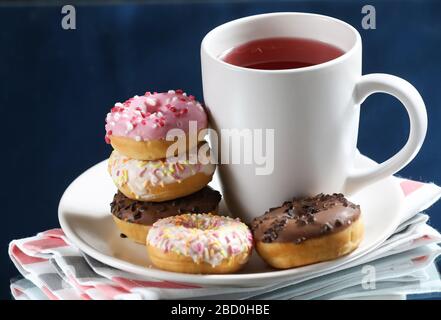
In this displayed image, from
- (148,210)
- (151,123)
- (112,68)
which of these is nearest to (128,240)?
(148,210)

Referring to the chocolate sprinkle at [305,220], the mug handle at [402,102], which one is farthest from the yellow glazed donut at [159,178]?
the mug handle at [402,102]

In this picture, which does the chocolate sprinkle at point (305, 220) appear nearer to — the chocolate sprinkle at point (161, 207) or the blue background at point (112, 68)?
the chocolate sprinkle at point (161, 207)

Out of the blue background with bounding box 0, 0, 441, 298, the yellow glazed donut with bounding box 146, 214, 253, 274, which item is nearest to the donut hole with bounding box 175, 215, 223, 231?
the yellow glazed donut with bounding box 146, 214, 253, 274

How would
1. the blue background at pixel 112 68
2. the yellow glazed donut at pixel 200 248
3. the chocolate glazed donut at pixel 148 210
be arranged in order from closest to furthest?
the yellow glazed donut at pixel 200 248, the chocolate glazed donut at pixel 148 210, the blue background at pixel 112 68

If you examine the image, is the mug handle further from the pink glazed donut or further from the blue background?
the blue background

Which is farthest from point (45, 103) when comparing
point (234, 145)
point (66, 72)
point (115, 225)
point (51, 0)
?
point (234, 145)

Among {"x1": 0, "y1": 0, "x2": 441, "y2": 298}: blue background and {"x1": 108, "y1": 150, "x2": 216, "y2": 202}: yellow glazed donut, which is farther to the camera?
{"x1": 0, "y1": 0, "x2": 441, "y2": 298}: blue background

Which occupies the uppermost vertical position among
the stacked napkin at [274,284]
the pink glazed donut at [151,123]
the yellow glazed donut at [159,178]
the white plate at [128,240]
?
the pink glazed donut at [151,123]
